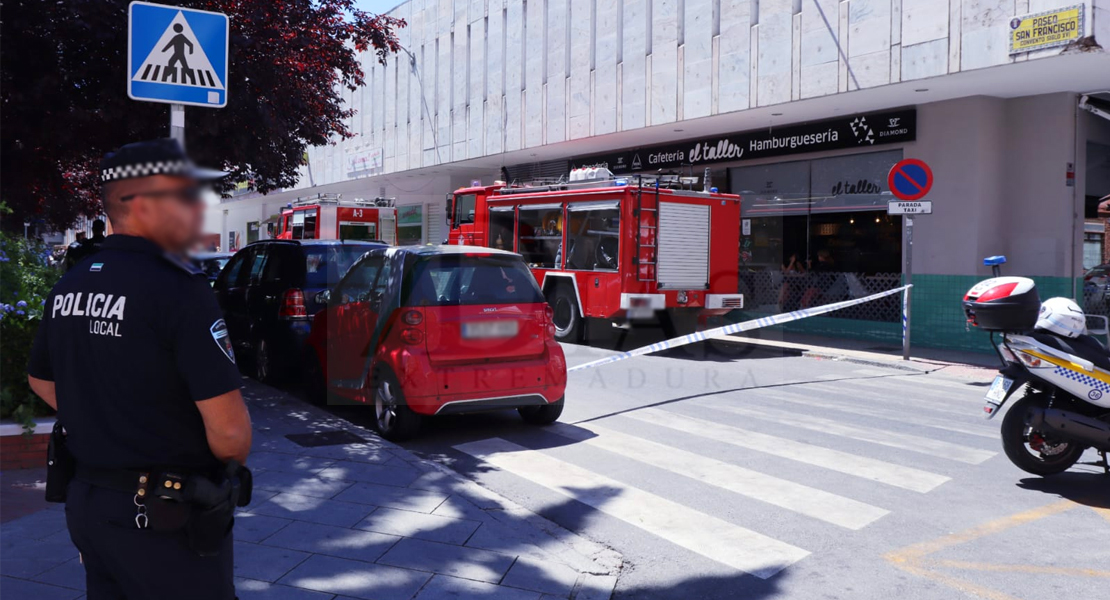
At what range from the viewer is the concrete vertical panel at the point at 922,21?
42.2 feet

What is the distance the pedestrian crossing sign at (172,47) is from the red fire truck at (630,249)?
10.9 m

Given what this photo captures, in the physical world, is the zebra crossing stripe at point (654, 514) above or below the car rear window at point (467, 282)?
below

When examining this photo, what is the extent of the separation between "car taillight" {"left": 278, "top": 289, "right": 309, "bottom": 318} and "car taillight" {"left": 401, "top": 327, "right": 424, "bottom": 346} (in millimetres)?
2649

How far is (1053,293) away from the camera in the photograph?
513 inches

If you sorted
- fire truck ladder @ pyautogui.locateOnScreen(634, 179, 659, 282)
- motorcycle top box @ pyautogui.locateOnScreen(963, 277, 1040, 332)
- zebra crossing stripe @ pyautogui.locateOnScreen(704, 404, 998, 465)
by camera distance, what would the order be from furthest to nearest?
fire truck ladder @ pyautogui.locateOnScreen(634, 179, 659, 282), zebra crossing stripe @ pyautogui.locateOnScreen(704, 404, 998, 465), motorcycle top box @ pyautogui.locateOnScreen(963, 277, 1040, 332)

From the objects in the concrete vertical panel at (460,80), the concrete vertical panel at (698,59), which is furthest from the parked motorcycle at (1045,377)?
the concrete vertical panel at (460,80)

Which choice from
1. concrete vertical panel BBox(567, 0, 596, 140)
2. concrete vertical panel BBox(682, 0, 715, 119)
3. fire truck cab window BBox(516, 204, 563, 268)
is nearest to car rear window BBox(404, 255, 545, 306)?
fire truck cab window BBox(516, 204, 563, 268)

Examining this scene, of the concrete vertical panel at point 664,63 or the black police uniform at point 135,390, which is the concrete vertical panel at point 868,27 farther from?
the black police uniform at point 135,390

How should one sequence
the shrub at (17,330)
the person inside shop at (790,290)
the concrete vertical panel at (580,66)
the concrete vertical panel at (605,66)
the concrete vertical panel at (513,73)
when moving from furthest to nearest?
the concrete vertical panel at (513,73) → the concrete vertical panel at (580,66) → the concrete vertical panel at (605,66) → the person inside shop at (790,290) → the shrub at (17,330)

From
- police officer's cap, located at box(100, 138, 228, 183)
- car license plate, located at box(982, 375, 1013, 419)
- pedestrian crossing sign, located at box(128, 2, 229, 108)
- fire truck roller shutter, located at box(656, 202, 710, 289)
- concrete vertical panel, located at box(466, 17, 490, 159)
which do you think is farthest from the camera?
concrete vertical panel, located at box(466, 17, 490, 159)

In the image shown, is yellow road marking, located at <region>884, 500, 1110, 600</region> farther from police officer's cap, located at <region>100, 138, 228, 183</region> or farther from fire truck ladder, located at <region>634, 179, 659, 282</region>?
fire truck ladder, located at <region>634, 179, 659, 282</region>

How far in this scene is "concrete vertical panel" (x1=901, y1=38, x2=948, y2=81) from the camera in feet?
42.2

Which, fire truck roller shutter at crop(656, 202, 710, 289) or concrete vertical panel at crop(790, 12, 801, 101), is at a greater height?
concrete vertical panel at crop(790, 12, 801, 101)

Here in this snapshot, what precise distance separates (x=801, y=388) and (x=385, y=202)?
619 inches
